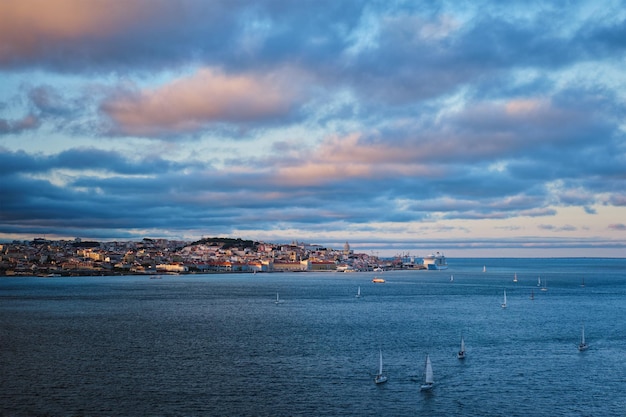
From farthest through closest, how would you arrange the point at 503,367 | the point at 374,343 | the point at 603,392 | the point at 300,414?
the point at 374,343, the point at 503,367, the point at 603,392, the point at 300,414

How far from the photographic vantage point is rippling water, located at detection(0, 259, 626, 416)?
37.3 metres

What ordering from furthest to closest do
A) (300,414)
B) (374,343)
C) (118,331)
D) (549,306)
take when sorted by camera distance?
(549,306), (118,331), (374,343), (300,414)

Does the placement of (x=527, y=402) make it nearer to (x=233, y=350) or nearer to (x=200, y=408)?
(x=200, y=408)

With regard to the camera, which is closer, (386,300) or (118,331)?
(118,331)

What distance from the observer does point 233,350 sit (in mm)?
55344

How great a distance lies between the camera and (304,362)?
49.5 m

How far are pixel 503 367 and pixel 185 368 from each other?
77.7ft

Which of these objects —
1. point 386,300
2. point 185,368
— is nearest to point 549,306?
point 386,300

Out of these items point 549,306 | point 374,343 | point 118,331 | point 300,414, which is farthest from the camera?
point 549,306

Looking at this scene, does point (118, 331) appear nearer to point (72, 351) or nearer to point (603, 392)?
point (72, 351)

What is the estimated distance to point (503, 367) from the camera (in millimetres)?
48094

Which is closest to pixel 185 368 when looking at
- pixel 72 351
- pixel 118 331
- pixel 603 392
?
pixel 72 351

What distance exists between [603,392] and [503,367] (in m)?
8.41

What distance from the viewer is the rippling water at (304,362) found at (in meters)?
37.3
